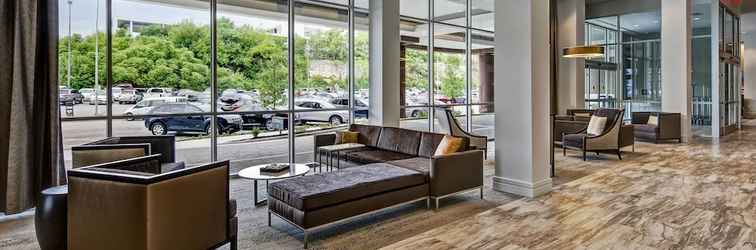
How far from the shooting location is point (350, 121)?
24.9ft

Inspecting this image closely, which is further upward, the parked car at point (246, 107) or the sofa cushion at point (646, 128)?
the parked car at point (246, 107)

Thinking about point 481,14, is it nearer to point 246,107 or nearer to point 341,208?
point 246,107

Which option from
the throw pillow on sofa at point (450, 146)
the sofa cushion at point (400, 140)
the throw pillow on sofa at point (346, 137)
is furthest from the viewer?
the throw pillow on sofa at point (346, 137)

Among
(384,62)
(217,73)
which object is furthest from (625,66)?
(217,73)

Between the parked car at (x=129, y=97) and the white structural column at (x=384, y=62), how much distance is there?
3624 millimetres

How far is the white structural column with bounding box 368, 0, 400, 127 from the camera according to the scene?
7348 millimetres

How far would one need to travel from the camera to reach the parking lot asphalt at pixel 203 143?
4.94 m

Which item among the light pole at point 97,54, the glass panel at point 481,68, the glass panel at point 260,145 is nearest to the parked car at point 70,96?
the light pole at point 97,54

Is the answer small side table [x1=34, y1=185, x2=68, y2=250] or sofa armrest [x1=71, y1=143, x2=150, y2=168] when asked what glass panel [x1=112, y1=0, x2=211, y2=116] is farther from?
small side table [x1=34, y1=185, x2=68, y2=250]

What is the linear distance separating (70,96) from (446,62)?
6667mm

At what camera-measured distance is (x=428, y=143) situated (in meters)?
5.44

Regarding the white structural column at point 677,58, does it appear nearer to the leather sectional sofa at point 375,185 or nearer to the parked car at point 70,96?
the leather sectional sofa at point 375,185

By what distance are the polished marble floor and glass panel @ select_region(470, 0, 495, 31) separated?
15.2 feet

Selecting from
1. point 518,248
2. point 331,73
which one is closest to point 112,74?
point 331,73
